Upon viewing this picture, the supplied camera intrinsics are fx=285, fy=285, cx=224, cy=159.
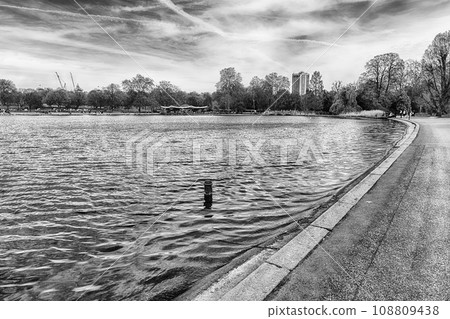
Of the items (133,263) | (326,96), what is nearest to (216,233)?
(133,263)

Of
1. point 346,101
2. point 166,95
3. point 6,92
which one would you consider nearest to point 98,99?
point 166,95

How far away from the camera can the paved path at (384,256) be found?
335 centimetres

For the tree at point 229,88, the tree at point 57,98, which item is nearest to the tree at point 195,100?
the tree at point 229,88

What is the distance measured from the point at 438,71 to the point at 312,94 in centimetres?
6239

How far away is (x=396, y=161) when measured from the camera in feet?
39.0

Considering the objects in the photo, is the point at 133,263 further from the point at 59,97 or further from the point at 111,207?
the point at 59,97

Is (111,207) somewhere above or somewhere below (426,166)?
below

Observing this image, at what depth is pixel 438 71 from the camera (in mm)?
58969

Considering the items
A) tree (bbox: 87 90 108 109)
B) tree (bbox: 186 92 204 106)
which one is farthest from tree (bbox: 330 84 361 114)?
tree (bbox: 87 90 108 109)

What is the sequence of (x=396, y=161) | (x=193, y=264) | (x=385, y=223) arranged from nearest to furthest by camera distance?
(x=193, y=264) → (x=385, y=223) → (x=396, y=161)

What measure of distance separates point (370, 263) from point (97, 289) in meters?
3.93

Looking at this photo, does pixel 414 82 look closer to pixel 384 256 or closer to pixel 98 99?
pixel 384 256
